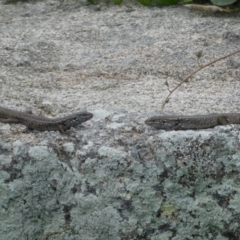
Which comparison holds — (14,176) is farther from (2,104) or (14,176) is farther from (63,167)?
(2,104)

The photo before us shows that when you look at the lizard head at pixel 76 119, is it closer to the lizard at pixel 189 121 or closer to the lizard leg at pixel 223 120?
the lizard at pixel 189 121

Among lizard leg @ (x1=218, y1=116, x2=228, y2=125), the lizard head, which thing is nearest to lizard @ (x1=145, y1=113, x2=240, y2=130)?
lizard leg @ (x1=218, y1=116, x2=228, y2=125)

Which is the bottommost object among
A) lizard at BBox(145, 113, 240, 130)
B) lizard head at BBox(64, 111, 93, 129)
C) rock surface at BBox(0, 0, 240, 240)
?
rock surface at BBox(0, 0, 240, 240)

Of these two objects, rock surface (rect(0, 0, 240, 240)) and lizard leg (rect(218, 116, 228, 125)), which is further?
lizard leg (rect(218, 116, 228, 125))

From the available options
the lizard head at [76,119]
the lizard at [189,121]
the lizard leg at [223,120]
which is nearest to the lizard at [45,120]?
the lizard head at [76,119]

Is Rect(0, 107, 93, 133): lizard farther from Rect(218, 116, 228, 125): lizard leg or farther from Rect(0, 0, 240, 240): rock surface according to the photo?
Rect(218, 116, 228, 125): lizard leg

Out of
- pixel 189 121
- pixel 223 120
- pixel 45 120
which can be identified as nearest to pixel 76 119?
pixel 45 120

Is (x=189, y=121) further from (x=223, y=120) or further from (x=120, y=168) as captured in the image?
(x=120, y=168)
